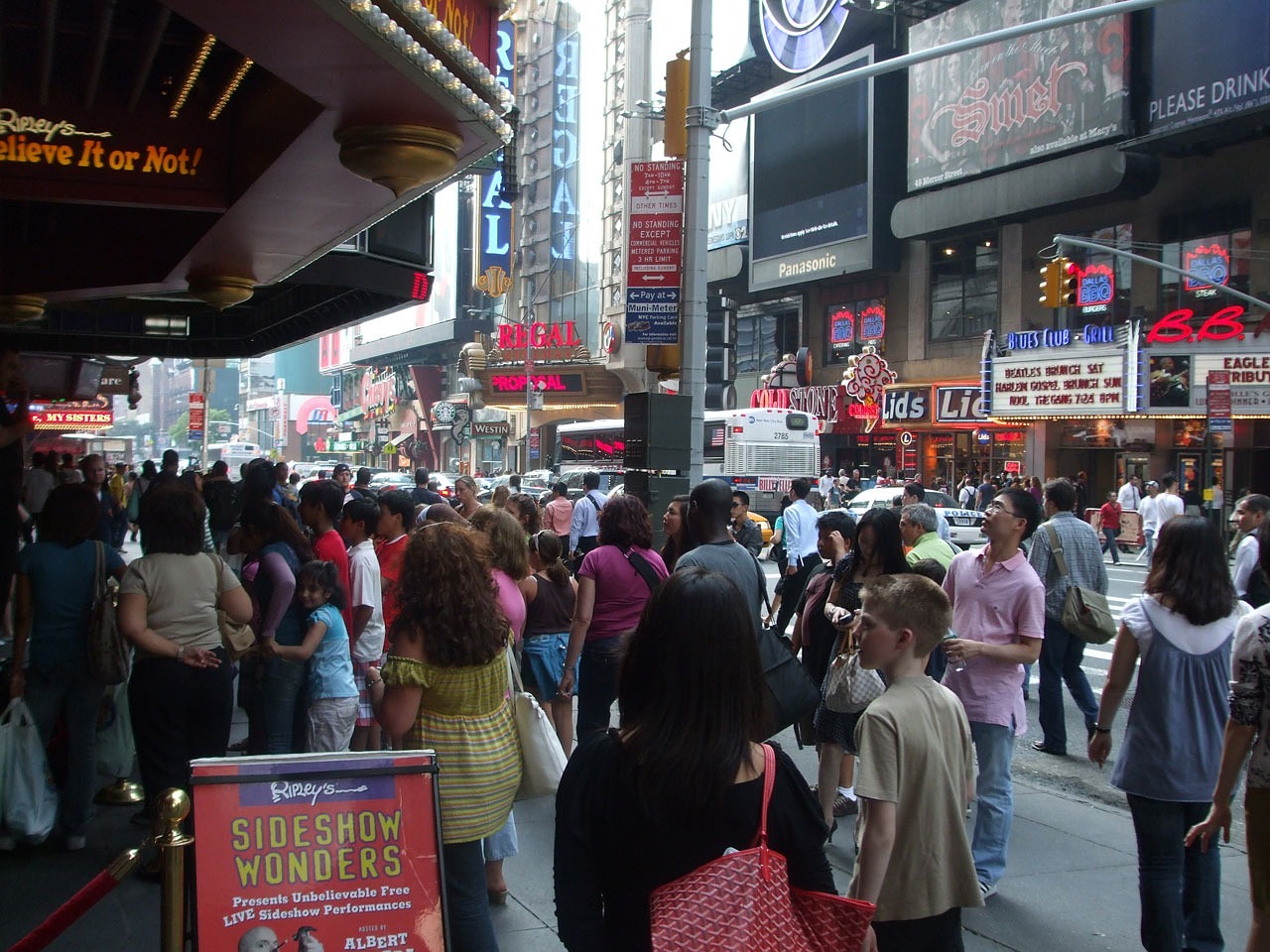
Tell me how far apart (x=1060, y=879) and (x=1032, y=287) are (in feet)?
109

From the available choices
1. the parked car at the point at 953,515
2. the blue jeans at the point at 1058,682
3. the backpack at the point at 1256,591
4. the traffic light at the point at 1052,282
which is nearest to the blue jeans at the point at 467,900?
the blue jeans at the point at 1058,682

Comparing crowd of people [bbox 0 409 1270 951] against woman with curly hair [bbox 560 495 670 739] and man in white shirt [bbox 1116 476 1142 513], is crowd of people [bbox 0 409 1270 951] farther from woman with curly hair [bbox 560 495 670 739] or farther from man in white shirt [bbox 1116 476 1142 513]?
man in white shirt [bbox 1116 476 1142 513]

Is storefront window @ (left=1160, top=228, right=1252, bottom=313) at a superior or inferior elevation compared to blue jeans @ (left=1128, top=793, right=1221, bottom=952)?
superior

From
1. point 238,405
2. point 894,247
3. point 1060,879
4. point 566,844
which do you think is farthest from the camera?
point 238,405

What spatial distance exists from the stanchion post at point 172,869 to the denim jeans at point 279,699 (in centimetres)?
309

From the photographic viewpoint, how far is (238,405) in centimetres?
16625

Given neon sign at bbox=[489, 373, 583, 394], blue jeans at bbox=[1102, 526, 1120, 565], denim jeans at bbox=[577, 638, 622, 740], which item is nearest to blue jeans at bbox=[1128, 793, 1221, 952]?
denim jeans at bbox=[577, 638, 622, 740]

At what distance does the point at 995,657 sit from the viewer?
5.67 metres

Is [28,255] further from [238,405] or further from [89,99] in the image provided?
[238,405]

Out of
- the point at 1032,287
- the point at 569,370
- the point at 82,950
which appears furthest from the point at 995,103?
the point at 82,950

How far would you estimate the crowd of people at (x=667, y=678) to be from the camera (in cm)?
259

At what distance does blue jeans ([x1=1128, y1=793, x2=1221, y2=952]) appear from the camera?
4430 mm

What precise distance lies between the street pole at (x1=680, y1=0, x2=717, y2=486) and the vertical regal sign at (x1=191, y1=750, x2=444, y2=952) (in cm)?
742

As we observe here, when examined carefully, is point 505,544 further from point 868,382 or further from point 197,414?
point 197,414
